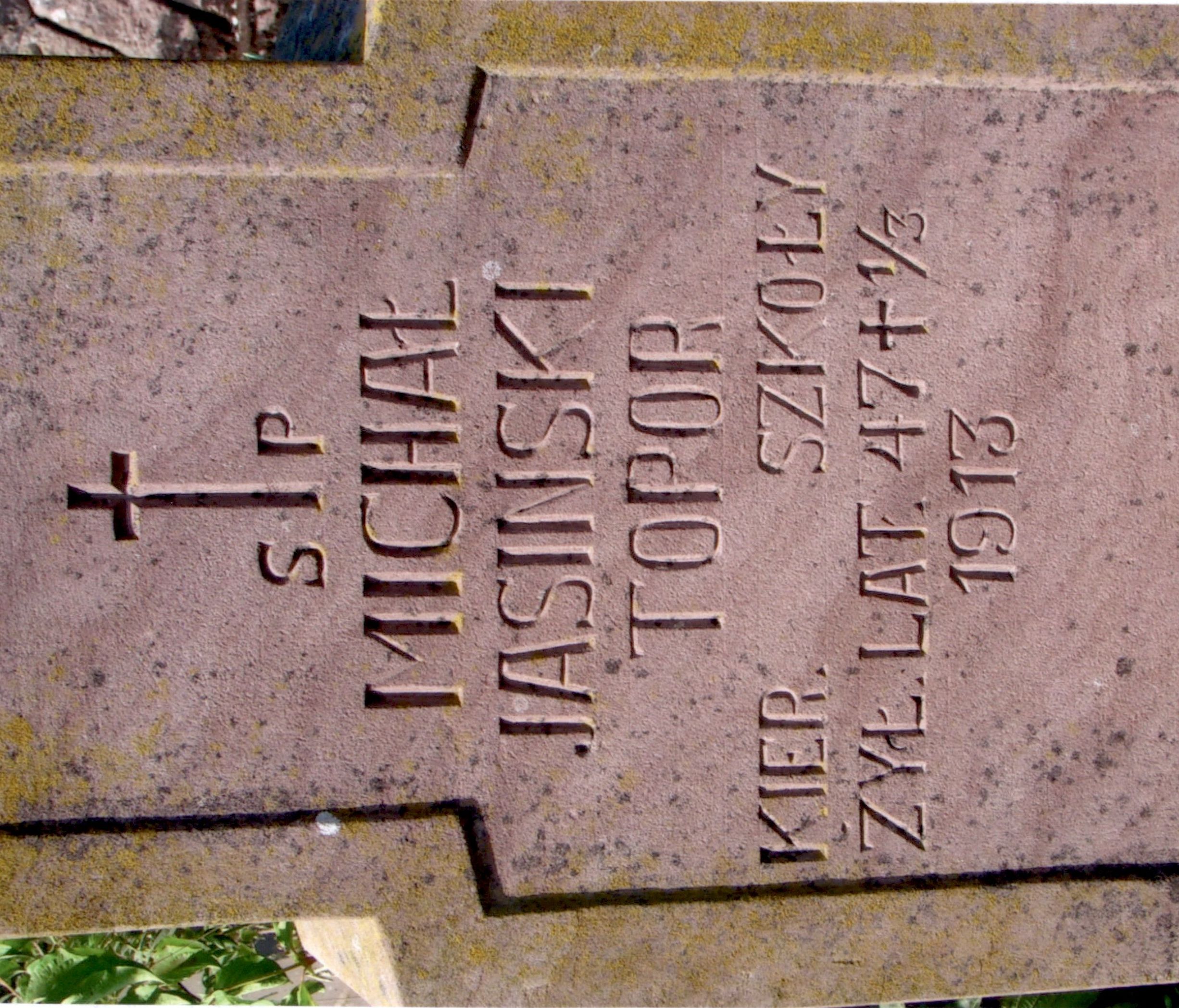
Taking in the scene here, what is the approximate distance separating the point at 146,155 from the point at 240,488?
0.55m

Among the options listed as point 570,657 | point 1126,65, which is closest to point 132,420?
point 570,657

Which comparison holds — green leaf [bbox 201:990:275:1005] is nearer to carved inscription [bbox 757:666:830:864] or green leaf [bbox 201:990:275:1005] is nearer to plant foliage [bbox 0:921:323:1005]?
plant foliage [bbox 0:921:323:1005]

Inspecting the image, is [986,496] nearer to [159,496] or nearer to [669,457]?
[669,457]

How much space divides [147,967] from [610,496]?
60.9 inches

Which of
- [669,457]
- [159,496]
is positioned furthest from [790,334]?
[159,496]

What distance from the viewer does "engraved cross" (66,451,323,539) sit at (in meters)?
1.92

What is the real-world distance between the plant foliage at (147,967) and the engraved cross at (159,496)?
37.7 inches

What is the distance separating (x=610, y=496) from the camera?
2045mm

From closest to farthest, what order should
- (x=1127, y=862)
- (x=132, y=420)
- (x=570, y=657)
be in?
(x=132, y=420), (x=570, y=657), (x=1127, y=862)

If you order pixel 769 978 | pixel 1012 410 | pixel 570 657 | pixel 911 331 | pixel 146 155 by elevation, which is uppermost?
pixel 146 155

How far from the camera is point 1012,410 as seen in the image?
2.12 m

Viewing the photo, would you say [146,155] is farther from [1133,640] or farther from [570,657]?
[1133,640]

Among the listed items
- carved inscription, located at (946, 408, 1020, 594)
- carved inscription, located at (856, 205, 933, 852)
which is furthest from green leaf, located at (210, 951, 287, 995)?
carved inscription, located at (946, 408, 1020, 594)

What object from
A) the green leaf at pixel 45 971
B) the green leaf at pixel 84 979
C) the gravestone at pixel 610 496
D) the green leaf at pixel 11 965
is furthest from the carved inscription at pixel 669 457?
the green leaf at pixel 11 965
